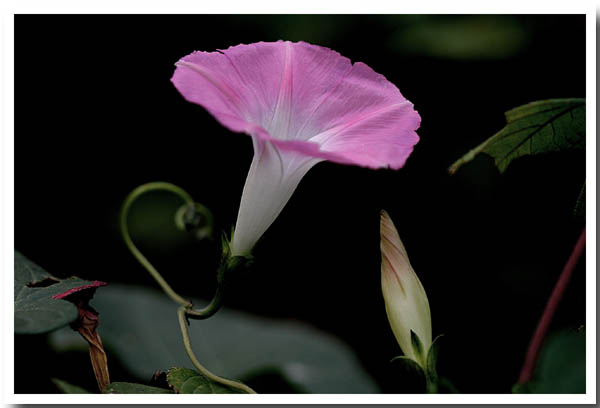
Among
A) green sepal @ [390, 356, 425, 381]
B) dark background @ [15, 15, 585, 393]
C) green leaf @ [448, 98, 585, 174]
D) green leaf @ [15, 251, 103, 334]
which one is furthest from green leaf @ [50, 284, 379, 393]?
green leaf @ [448, 98, 585, 174]

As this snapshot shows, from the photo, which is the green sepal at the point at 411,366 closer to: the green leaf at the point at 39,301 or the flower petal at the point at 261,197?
the flower petal at the point at 261,197

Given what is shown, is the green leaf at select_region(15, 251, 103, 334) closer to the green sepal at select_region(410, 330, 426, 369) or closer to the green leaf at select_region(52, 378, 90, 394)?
the green leaf at select_region(52, 378, 90, 394)

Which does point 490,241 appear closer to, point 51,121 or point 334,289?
point 334,289

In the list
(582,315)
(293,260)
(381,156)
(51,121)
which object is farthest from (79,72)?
(582,315)

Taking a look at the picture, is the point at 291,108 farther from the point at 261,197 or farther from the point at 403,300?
the point at 403,300

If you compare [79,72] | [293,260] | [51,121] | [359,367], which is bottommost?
[359,367]

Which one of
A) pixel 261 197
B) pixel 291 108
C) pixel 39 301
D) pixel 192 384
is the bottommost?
pixel 192 384
